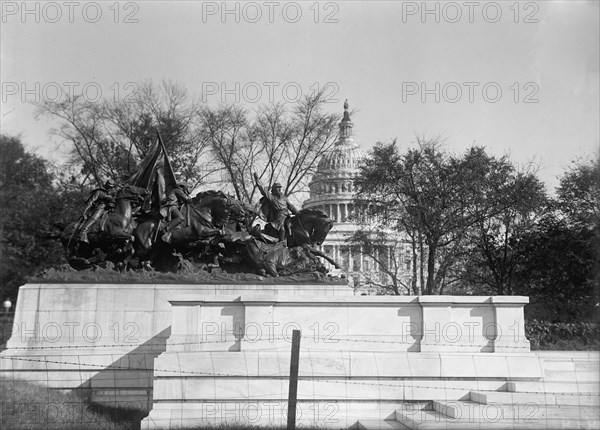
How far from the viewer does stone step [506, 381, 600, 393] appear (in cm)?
1353

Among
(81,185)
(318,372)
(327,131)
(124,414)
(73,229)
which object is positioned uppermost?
(327,131)

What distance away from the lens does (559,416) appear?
11625mm

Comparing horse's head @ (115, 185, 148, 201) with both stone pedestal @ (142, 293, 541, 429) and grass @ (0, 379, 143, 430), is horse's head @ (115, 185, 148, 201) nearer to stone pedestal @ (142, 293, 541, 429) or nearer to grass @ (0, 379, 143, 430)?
stone pedestal @ (142, 293, 541, 429)

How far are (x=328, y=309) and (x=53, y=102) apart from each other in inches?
913

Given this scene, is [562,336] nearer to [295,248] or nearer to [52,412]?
[295,248]

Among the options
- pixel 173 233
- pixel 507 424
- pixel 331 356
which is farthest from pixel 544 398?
Answer: pixel 173 233

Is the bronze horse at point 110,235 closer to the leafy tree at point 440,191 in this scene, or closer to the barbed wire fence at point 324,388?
the barbed wire fence at point 324,388

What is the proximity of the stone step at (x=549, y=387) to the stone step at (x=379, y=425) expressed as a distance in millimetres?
2588

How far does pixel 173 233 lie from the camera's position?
18.8 meters

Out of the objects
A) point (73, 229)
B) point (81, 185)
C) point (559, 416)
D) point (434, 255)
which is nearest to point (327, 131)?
point (434, 255)

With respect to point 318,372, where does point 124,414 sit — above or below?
below

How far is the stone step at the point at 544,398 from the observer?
12.8 meters

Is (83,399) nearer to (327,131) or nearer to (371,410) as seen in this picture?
(371,410)

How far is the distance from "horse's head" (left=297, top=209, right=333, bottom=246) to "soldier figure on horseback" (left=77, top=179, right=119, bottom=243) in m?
5.16
